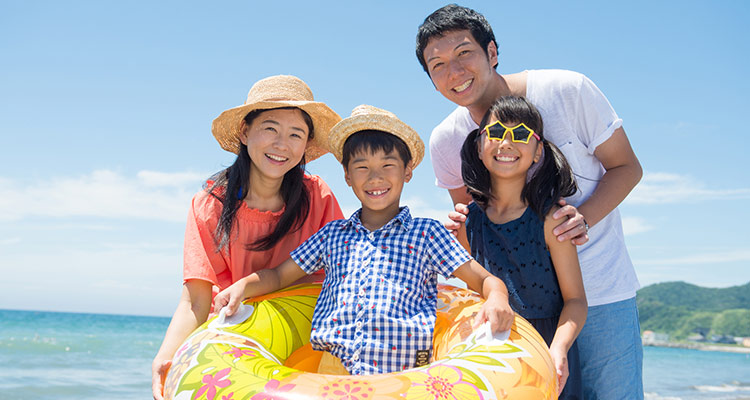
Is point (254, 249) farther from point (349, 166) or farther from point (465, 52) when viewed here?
point (465, 52)

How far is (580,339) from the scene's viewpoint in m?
2.81

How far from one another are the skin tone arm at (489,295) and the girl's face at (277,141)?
3.80ft

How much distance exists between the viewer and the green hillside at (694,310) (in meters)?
47.8

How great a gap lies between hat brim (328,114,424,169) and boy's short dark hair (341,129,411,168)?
2 cm

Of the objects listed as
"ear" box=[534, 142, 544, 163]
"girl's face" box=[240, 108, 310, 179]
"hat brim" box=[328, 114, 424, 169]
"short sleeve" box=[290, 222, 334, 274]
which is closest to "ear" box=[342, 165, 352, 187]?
"hat brim" box=[328, 114, 424, 169]

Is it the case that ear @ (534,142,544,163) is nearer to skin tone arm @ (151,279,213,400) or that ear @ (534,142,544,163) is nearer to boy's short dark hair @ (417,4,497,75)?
boy's short dark hair @ (417,4,497,75)

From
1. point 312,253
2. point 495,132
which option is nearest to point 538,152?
point 495,132

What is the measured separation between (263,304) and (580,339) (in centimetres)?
159

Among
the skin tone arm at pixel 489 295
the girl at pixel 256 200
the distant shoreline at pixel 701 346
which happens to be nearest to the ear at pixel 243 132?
the girl at pixel 256 200

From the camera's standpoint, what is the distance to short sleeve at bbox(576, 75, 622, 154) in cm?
281

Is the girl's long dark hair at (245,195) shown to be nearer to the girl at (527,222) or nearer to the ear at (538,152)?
the girl at (527,222)

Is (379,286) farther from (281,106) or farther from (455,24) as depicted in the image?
(455,24)

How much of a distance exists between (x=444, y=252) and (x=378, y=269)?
31cm

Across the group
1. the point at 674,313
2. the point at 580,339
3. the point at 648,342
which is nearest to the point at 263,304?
the point at 580,339
